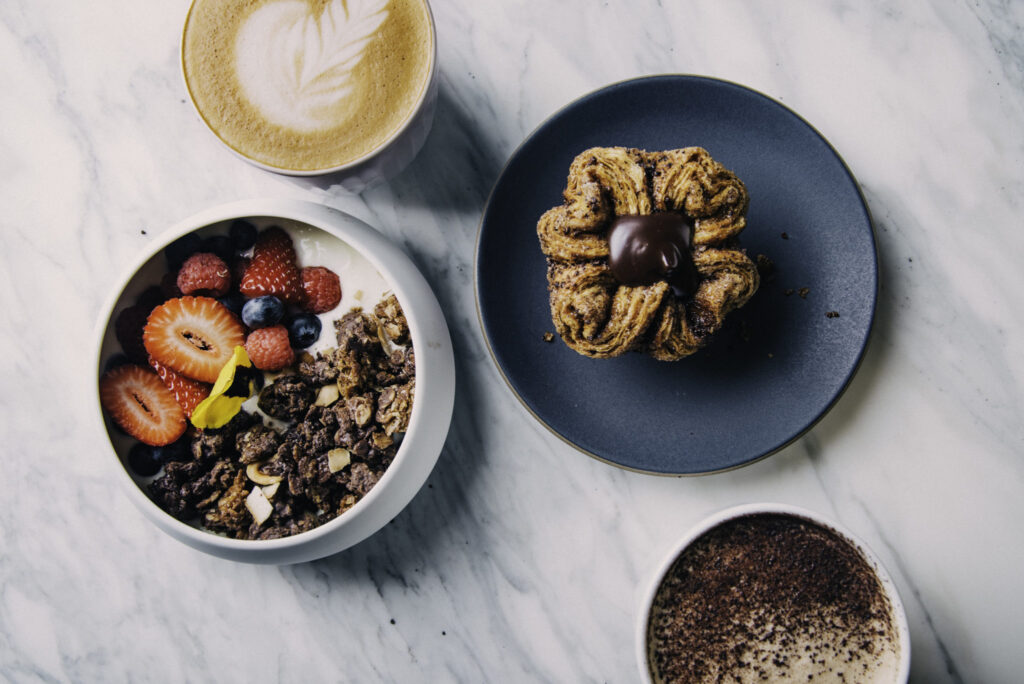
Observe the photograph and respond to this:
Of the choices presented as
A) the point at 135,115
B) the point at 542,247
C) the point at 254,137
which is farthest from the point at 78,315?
the point at 542,247

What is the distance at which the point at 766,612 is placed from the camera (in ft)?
4.61

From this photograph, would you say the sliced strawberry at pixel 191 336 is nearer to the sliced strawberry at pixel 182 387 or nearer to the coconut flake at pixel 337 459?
the sliced strawberry at pixel 182 387

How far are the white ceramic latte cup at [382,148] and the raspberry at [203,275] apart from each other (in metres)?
0.26

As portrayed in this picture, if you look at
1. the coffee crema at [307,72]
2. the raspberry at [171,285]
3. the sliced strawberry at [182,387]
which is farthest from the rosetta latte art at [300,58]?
the sliced strawberry at [182,387]

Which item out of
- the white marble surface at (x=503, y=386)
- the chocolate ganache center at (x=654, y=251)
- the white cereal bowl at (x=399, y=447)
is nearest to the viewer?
the chocolate ganache center at (x=654, y=251)

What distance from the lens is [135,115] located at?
1.65 metres

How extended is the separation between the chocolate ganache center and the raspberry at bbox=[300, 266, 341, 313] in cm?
60

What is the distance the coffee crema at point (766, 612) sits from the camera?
4.57ft

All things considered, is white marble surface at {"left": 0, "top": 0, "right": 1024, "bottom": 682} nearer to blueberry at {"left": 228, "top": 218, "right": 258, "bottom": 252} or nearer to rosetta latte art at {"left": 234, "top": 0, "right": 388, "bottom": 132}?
blueberry at {"left": 228, "top": 218, "right": 258, "bottom": 252}

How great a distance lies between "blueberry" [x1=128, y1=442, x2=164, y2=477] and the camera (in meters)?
1.43

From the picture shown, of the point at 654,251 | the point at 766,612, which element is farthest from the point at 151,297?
the point at 766,612

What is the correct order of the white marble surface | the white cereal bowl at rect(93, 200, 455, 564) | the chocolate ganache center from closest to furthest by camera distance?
the chocolate ganache center
the white cereal bowl at rect(93, 200, 455, 564)
the white marble surface

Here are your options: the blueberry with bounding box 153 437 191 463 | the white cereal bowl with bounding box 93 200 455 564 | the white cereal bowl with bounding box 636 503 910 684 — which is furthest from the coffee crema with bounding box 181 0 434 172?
the white cereal bowl with bounding box 636 503 910 684

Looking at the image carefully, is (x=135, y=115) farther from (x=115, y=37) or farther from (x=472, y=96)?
(x=472, y=96)
